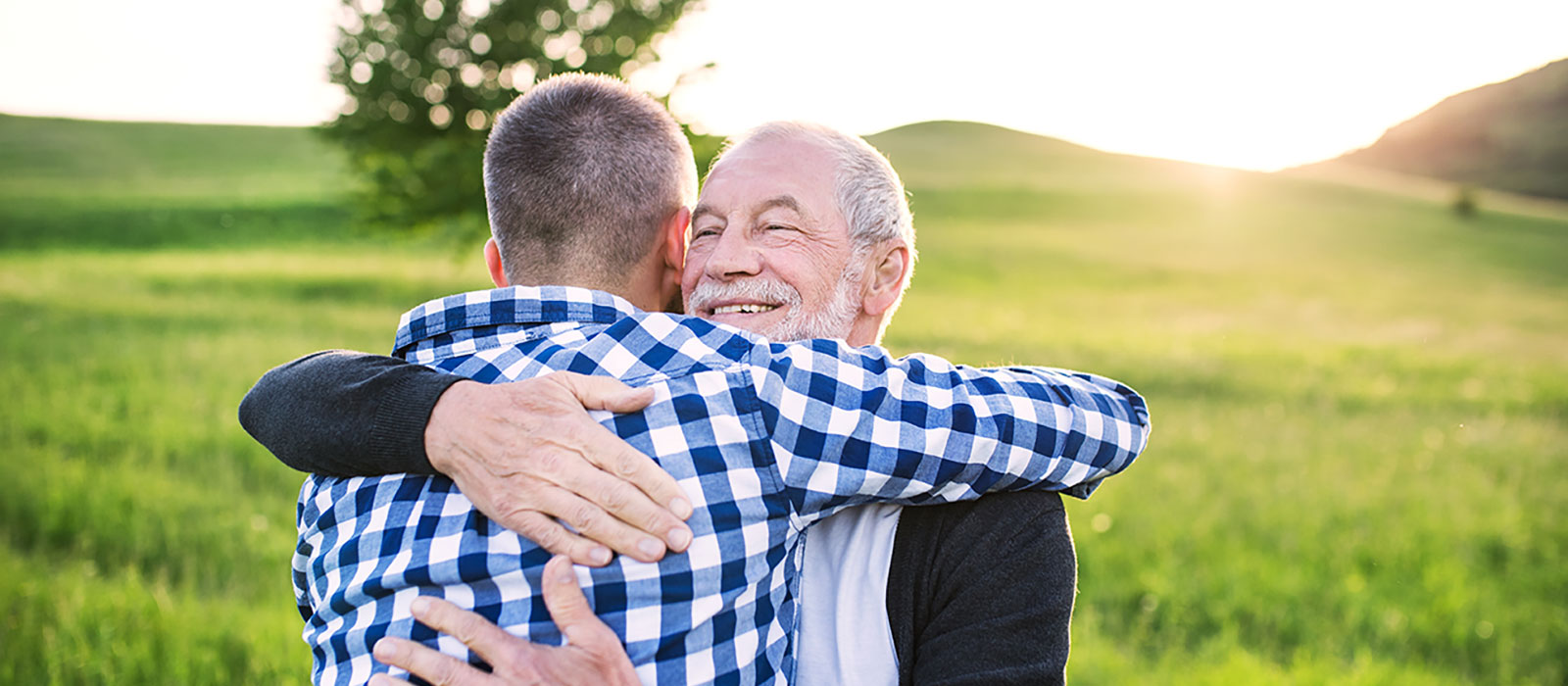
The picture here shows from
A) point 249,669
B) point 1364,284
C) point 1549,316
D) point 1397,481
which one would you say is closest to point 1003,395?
point 249,669

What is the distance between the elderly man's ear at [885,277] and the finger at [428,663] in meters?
1.40

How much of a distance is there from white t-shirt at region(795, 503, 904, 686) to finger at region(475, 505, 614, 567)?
497 millimetres

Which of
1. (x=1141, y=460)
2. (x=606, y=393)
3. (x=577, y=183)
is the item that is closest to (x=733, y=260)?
(x=577, y=183)

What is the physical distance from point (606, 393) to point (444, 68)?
692 inches

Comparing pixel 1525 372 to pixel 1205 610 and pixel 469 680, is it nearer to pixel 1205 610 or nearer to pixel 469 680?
pixel 1205 610

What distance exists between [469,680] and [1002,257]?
32528 millimetres

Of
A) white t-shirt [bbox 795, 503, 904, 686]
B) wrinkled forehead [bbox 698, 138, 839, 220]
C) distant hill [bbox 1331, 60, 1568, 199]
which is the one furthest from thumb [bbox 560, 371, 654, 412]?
distant hill [bbox 1331, 60, 1568, 199]

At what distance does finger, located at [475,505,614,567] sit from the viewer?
163cm

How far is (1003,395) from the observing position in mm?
1847

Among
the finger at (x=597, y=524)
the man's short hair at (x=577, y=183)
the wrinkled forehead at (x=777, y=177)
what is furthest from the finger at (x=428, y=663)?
the wrinkled forehead at (x=777, y=177)

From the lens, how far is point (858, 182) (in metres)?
2.56

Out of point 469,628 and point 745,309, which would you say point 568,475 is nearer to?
point 469,628

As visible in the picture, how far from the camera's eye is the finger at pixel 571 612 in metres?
1.60

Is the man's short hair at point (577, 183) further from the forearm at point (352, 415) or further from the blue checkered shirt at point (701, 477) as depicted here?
the forearm at point (352, 415)
